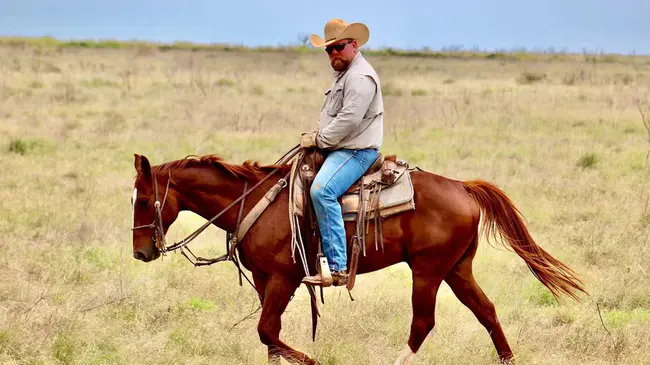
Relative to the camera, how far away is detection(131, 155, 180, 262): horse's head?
6.04 meters

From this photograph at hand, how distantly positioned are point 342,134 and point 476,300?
1532 mm

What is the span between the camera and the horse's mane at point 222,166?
612 cm

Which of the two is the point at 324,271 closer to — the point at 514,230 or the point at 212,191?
the point at 212,191

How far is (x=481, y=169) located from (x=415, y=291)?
8932 mm

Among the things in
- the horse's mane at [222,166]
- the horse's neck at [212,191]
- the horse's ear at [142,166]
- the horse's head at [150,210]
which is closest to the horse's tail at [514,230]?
the horse's mane at [222,166]

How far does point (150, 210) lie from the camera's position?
20.0ft

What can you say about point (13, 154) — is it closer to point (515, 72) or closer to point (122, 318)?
point (122, 318)

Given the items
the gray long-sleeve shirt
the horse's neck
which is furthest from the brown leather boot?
the gray long-sleeve shirt

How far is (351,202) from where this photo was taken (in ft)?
19.9

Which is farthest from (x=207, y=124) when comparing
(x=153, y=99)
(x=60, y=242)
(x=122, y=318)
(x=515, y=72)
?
(x=515, y=72)

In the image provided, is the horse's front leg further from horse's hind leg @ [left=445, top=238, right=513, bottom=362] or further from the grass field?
horse's hind leg @ [left=445, top=238, right=513, bottom=362]

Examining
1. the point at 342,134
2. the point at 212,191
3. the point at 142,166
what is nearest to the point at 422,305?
the point at 342,134

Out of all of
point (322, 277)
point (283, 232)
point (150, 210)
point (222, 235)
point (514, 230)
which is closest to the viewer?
point (322, 277)

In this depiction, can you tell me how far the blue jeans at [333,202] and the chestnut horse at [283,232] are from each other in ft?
0.71
